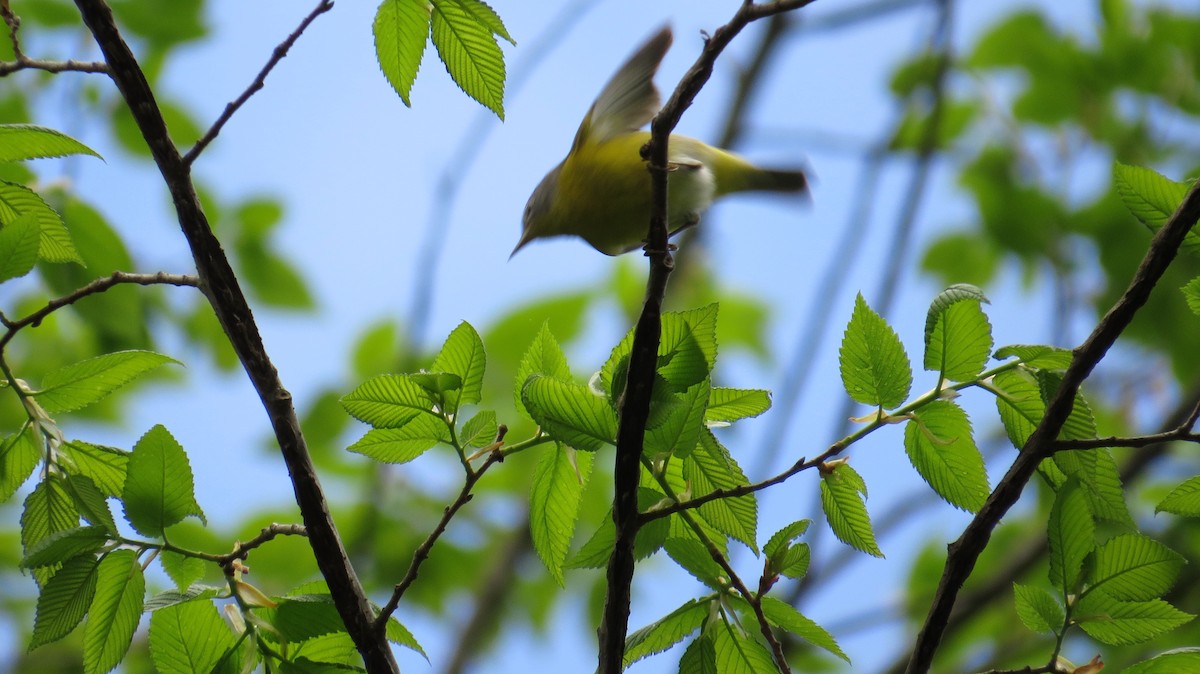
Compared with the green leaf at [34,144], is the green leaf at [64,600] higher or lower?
lower

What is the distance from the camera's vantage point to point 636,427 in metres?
1.40

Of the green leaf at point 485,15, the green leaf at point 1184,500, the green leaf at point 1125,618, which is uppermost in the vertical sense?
the green leaf at point 485,15

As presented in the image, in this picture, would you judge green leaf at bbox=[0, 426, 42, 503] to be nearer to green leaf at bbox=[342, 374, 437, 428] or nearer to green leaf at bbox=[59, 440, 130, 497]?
green leaf at bbox=[59, 440, 130, 497]

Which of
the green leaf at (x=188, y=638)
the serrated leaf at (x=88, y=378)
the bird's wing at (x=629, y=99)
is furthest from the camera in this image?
the bird's wing at (x=629, y=99)

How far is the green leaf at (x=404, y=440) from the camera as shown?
1.61 metres

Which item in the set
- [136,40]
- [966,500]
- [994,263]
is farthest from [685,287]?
[966,500]

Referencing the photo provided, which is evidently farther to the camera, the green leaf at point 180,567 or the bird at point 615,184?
the bird at point 615,184

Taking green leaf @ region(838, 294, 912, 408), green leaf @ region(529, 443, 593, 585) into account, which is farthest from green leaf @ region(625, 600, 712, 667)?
green leaf @ region(838, 294, 912, 408)

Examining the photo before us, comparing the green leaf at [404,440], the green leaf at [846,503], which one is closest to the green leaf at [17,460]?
the green leaf at [404,440]

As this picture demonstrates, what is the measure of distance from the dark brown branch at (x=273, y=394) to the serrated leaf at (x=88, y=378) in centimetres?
22

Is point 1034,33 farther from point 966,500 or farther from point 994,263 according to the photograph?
point 966,500

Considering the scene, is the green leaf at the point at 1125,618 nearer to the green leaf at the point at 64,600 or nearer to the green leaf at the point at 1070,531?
the green leaf at the point at 1070,531

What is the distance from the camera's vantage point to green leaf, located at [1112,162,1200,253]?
5.02 feet

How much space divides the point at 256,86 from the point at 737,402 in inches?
34.5
